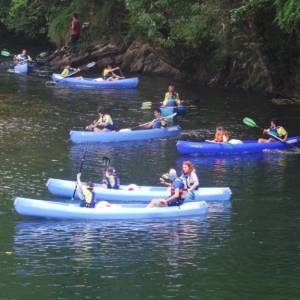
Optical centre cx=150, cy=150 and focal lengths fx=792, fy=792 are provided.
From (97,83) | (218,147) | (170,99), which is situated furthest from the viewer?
(97,83)

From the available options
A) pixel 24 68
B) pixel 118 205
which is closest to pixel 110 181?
pixel 118 205

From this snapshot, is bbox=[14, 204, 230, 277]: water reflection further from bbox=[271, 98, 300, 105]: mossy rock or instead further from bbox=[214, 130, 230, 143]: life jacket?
Answer: bbox=[271, 98, 300, 105]: mossy rock

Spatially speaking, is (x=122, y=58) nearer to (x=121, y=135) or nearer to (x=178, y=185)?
(x=121, y=135)

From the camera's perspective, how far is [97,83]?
4275cm

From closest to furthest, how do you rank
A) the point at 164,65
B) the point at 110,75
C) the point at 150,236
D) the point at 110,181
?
the point at 150,236, the point at 110,181, the point at 110,75, the point at 164,65

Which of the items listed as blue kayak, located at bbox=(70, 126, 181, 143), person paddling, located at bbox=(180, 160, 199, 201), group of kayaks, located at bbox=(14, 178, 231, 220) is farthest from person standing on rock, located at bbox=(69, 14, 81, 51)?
Result: person paddling, located at bbox=(180, 160, 199, 201)

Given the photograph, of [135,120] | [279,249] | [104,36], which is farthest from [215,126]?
[104,36]

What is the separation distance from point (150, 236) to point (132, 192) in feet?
9.95

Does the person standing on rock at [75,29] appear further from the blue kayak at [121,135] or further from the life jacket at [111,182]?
the life jacket at [111,182]

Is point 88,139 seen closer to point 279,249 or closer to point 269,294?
point 279,249

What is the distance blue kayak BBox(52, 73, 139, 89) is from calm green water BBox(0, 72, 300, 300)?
1076 centimetres

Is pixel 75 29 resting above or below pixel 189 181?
above

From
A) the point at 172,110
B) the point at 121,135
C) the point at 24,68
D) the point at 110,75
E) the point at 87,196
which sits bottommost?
the point at 87,196

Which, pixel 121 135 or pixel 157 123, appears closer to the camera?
pixel 121 135
